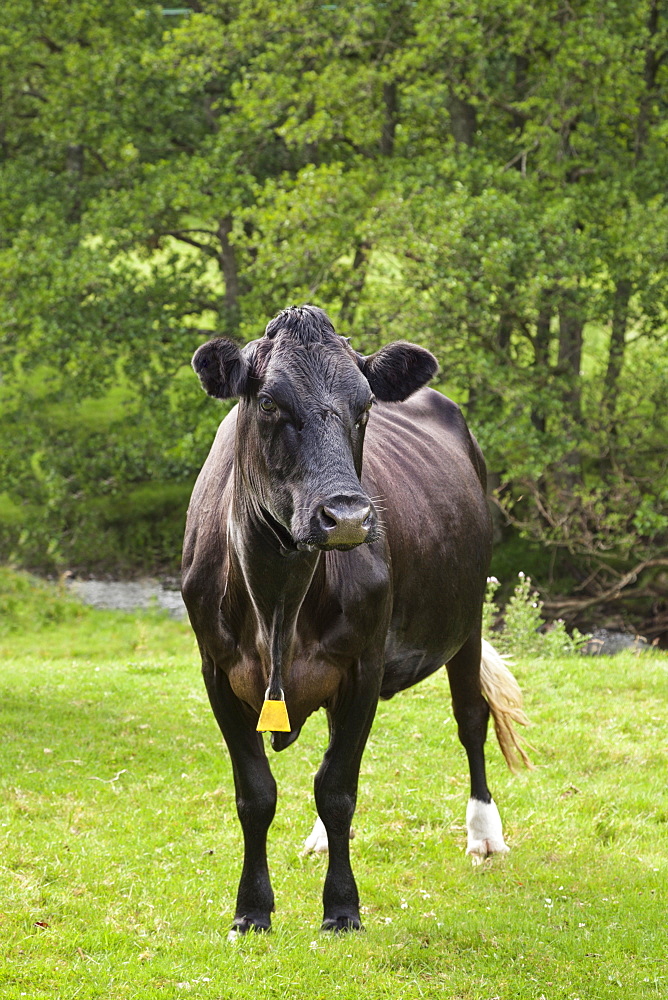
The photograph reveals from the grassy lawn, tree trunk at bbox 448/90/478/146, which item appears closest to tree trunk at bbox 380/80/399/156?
tree trunk at bbox 448/90/478/146

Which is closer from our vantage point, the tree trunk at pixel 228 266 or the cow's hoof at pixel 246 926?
the cow's hoof at pixel 246 926

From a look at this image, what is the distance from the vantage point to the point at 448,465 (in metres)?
6.57

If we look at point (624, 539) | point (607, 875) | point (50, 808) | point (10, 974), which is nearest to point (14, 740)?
point (50, 808)

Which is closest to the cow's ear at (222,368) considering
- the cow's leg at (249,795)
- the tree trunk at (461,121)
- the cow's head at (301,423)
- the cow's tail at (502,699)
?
the cow's head at (301,423)

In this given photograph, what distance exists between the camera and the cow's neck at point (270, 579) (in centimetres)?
435

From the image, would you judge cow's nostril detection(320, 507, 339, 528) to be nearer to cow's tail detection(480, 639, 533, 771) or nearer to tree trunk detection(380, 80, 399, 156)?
cow's tail detection(480, 639, 533, 771)

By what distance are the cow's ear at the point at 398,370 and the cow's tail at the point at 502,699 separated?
2.64 metres

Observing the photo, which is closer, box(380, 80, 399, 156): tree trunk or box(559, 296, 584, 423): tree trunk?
box(559, 296, 584, 423): tree trunk

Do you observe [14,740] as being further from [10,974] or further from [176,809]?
[10,974]

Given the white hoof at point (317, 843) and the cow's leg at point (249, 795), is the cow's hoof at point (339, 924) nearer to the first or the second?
the cow's leg at point (249, 795)

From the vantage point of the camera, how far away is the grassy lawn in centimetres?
466

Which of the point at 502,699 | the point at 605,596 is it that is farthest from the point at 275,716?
the point at 605,596

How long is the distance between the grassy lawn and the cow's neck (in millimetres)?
1293

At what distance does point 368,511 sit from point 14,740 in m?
5.33
